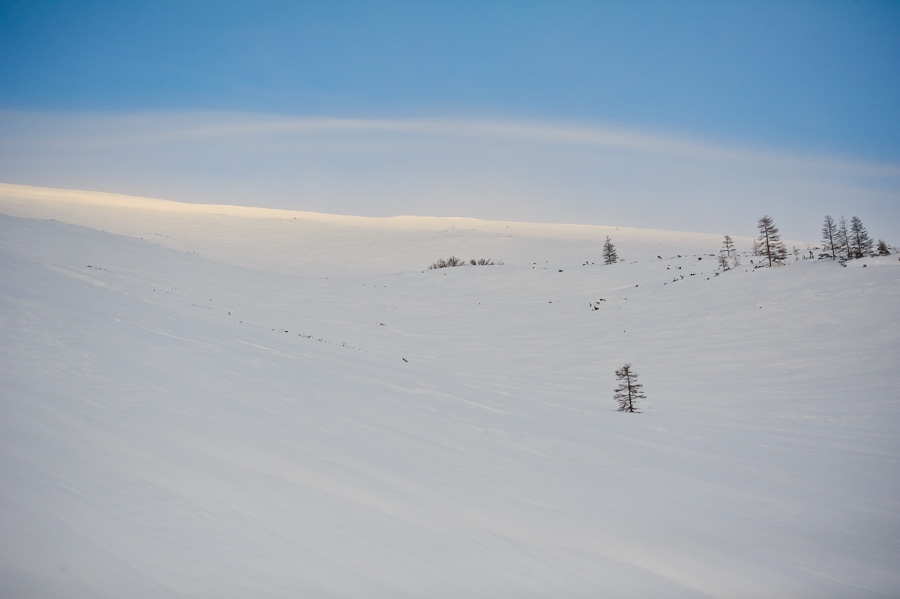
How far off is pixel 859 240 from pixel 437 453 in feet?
83.7

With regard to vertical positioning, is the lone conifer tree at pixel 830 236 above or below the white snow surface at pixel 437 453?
above

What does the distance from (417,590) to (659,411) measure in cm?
1105

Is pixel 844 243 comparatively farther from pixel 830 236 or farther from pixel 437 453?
pixel 437 453

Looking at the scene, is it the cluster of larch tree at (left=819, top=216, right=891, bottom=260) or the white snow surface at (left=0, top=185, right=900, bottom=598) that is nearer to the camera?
the white snow surface at (left=0, top=185, right=900, bottom=598)

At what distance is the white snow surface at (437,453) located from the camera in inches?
173

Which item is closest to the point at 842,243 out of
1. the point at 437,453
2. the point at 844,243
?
the point at 844,243

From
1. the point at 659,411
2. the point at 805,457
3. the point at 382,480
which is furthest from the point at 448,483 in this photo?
the point at 659,411

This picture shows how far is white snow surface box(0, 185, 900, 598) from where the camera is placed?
14.4 ft

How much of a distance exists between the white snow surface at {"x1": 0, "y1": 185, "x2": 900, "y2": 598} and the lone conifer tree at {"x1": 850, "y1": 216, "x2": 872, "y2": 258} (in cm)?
224

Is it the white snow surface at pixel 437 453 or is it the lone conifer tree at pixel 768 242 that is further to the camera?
the lone conifer tree at pixel 768 242

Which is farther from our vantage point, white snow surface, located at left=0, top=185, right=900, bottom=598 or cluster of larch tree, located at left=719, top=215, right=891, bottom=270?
cluster of larch tree, located at left=719, top=215, right=891, bottom=270

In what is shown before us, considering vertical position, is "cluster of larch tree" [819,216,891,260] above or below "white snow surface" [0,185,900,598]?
above

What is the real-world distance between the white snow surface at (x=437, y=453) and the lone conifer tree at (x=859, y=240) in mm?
2238

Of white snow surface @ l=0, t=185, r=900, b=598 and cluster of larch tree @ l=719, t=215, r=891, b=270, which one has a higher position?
cluster of larch tree @ l=719, t=215, r=891, b=270
